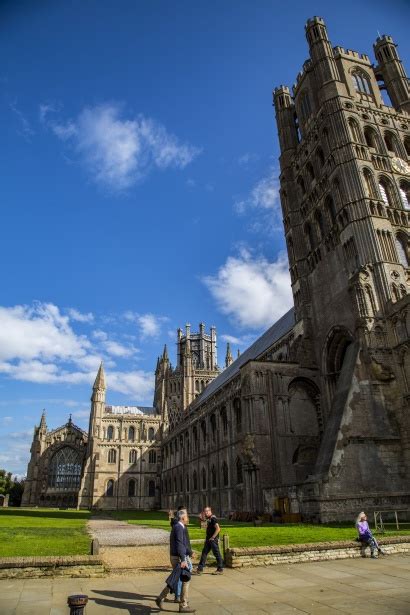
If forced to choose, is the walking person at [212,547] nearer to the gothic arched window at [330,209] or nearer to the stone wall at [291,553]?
the stone wall at [291,553]

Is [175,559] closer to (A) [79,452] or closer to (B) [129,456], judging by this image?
(B) [129,456]

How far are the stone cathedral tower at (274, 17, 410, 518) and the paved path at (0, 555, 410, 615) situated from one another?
46.9ft

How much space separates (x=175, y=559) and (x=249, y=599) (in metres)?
1.62

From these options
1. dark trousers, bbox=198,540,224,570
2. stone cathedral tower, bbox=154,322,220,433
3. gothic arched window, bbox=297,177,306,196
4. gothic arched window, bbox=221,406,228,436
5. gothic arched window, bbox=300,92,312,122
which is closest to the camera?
dark trousers, bbox=198,540,224,570

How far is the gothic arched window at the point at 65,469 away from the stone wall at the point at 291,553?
263ft

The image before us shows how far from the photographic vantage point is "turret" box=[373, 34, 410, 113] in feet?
145

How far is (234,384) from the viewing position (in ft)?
136

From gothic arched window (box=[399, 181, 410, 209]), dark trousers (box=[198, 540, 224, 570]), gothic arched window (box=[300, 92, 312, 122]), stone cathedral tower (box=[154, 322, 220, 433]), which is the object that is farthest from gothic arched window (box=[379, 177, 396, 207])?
stone cathedral tower (box=[154, 322, 220, 433])

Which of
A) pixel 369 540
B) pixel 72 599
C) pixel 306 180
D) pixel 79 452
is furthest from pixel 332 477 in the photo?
pixel 79 452

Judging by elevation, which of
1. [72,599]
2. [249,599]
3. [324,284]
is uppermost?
[324,284]

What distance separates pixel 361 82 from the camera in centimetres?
4384

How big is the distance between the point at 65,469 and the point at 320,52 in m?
81.1

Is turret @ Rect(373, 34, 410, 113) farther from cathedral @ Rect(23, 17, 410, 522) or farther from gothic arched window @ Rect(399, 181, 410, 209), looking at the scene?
gothic arched window @ Rect(399, 181, 410, 209)

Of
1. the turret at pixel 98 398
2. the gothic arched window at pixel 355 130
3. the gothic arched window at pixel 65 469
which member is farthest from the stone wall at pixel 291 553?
the gothic arched window at pixel 65 469
